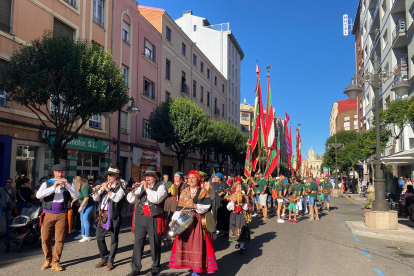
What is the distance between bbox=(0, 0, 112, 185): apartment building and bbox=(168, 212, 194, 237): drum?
1119cm

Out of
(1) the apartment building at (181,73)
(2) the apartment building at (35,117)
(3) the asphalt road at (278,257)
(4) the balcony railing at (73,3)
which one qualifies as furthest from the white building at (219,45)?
(3) the asphalt road at (278,257)

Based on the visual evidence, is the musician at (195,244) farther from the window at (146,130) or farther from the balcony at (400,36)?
the balcony at (400,36)

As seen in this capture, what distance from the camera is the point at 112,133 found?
20.7m

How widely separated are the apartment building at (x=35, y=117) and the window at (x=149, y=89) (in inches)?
226

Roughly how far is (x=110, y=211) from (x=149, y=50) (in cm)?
2128

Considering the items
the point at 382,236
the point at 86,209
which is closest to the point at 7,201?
the point at 86,209

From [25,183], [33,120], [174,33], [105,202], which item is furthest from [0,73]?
[174,33]

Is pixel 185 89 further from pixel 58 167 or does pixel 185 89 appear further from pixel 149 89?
pixel 58 167

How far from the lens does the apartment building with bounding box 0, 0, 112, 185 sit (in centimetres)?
1363

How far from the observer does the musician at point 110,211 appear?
19.7 ft

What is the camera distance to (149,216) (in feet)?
18.4

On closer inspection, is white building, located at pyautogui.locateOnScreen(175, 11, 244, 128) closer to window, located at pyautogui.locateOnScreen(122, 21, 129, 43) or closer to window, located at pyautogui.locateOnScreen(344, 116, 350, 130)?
window, located at pyautogui.locateOnScreen(122, 21, 129, 43)

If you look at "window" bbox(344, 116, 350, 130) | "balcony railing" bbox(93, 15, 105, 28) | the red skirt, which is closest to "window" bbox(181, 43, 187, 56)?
"balcony railing" bbox(93, 15, 105, 28)

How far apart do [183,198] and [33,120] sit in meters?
12.2
